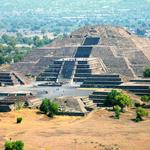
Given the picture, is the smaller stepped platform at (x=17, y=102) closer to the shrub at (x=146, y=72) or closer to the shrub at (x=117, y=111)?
the shrub at (x=117, y=111)

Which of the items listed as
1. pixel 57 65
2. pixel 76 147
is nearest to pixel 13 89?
pixel 57 65

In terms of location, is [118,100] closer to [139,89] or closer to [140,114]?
[140,114]

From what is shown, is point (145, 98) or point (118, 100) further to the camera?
point (145, 98)

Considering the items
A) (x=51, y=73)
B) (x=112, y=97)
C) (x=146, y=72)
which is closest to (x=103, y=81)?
(x=146, y=72)

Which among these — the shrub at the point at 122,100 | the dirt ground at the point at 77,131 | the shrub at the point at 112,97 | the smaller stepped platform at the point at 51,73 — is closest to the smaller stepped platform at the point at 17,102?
the dirt ground at the point at 77,131

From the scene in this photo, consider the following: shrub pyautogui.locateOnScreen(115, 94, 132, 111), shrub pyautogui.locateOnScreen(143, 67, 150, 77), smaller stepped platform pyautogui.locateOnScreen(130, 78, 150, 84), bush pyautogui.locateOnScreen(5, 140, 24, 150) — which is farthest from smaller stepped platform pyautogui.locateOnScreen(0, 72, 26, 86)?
bush pyautogui.locateOnScreen(5, 140, 24, 150)
